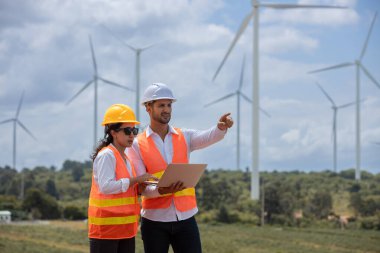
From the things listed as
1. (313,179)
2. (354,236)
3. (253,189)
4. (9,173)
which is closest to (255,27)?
(253,189)

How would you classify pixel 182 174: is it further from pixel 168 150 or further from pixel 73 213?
pixel 73 213

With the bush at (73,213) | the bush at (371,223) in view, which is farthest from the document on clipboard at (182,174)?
the bush at (73,213)

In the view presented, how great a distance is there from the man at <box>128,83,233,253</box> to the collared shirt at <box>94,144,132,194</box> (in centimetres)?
46

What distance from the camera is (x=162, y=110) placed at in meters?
7.10

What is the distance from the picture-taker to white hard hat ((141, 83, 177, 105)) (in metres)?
7.06

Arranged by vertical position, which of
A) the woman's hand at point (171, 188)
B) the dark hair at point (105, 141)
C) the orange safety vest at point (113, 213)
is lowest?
the orange safety vest at point (113, 213)

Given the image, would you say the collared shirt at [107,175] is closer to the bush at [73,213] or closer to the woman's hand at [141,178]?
the woman's hand at [141,178]

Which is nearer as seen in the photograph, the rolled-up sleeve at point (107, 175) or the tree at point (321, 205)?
the rolled-up sleeve at point (107, 175)

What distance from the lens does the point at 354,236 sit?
45656mm

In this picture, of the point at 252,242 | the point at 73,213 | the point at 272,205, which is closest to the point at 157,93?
the point at 252,242

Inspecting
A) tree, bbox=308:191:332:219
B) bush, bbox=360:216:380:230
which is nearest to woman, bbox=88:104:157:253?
bush, bbox=360:216:380:230

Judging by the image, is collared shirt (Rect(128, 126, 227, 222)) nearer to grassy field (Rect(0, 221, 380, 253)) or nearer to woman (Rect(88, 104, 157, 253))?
woman (Rect(88, 104, 157, 253))

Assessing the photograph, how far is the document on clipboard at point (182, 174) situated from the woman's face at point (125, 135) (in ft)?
1.68

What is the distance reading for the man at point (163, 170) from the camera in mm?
6957
